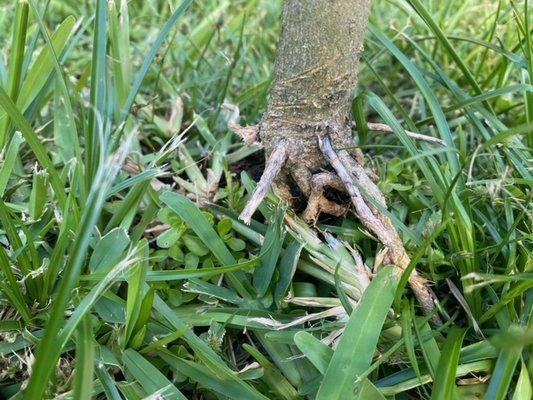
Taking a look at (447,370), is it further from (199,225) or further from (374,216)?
(199,225)

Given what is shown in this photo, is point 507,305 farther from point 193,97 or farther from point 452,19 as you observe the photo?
point 452,19

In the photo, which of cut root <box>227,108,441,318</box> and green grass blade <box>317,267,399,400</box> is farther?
cut root <box>227,108,441,318</box>

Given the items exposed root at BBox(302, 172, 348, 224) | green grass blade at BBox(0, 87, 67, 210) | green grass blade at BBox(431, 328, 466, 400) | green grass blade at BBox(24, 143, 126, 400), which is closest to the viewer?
green grass blade at BBox(24, 143, 126, 400)

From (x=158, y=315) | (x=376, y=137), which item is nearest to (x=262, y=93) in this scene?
(x=376, y=137)

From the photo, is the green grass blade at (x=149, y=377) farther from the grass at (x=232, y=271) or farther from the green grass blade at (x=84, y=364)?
the green grass blade at (x=84, y=364)

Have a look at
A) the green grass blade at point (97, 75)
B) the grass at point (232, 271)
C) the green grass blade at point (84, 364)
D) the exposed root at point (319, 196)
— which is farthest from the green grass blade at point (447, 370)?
the green grass blade at point (97, 75)

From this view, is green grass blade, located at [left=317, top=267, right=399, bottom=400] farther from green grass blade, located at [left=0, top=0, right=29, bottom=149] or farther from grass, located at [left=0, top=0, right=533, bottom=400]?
green grass blade, located at [left=0, top=0, right=29, bottom=149]

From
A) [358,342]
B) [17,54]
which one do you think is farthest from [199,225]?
[17,54]

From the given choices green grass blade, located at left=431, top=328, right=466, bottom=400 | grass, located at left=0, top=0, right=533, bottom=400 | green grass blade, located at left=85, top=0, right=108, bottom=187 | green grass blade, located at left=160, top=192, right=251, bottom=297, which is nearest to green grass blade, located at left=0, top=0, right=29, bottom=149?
grass, located at left=0, top=0, right=533, bottom=400

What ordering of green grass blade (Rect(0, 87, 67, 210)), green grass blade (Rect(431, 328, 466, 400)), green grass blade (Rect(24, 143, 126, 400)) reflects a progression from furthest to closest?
green grass blade (Rect(0, 87, 67, 210)) < green grass blade (Rect(431, 328, 466, 400)) < green grass blade (Rect(24, 143, 126, 400))
